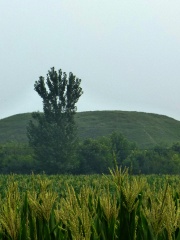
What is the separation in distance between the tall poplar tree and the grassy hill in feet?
146

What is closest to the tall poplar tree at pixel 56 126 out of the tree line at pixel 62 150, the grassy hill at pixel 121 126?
the tree line at pixel 62 150

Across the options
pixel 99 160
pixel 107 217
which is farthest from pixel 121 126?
pixel 107 217

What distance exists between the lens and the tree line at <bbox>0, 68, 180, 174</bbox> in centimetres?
6862

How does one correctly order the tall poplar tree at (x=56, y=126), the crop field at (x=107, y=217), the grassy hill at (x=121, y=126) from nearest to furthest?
the crop field at (x=107, y=217)
the tall poplar tree at (x=56, y=126)
the grassy hill at (x=121, y=126)

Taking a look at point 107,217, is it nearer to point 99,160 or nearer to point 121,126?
point 99,160

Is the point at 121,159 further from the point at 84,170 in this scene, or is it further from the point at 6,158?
the point at 6,158

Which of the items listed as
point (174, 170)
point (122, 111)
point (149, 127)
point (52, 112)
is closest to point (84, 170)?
point (52, 112)

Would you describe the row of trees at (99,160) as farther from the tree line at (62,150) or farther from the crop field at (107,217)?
the crop field at (107,217)

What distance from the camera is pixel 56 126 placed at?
236 feet

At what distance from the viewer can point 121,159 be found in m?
79.8

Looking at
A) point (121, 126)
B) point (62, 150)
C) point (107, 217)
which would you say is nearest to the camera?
point (107, 217)

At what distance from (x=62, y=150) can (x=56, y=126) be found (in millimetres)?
4570

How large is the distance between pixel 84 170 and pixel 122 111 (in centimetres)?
6982

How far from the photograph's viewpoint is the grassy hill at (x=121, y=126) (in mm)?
122875
